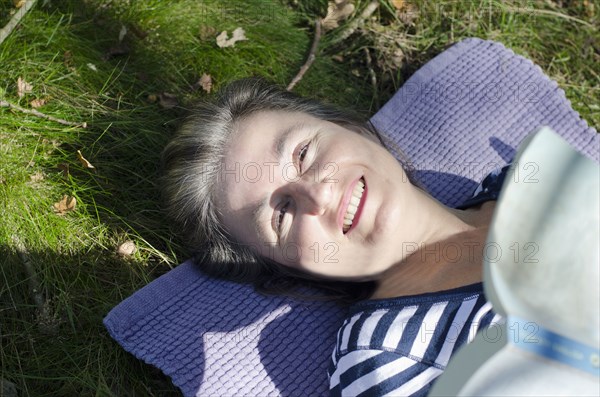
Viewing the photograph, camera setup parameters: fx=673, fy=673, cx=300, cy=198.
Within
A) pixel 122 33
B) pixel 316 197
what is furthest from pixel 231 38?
pixel 316 197

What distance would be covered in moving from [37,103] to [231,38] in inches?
36.6

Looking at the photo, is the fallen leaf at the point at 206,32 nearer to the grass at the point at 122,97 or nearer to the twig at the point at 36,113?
the grass at the point at 122,97

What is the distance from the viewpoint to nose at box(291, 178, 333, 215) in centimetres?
216

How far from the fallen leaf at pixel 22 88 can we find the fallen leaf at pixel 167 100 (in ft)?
1.82

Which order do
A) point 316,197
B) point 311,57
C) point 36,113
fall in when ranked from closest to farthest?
point 316,197 < point 36,113 < point 311,57

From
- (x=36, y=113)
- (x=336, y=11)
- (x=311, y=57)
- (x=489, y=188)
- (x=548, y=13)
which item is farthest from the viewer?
(x=548, y=13)

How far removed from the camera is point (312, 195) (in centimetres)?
217

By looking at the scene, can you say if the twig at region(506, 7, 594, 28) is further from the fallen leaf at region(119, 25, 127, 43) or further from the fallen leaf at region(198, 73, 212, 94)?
the fallen leaf at region(119, 25, 127, 43)

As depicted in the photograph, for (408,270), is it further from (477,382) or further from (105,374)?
(105,374)

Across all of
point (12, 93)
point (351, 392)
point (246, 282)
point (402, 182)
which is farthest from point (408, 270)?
point (12, 93)

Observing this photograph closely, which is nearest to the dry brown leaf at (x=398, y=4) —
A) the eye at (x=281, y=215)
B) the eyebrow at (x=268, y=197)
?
the eyebrow at (x=268, y=197)

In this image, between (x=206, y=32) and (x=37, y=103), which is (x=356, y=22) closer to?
(x=206, y=32)

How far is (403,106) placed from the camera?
3.13 meters

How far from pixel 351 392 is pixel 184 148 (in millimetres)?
1125
